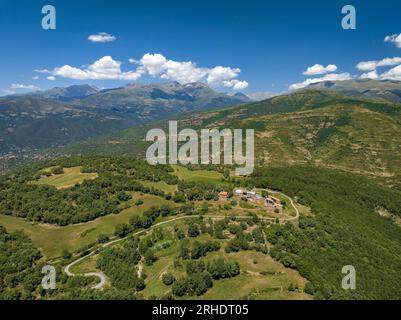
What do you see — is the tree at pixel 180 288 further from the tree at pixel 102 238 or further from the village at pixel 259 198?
the village at pixel 259 198

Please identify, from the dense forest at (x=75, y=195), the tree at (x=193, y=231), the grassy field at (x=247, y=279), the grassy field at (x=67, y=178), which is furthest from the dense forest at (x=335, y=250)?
the grassy field at (x=67, y=178)

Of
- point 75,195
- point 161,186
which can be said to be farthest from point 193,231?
point 75,195

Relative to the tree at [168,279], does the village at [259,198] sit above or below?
above

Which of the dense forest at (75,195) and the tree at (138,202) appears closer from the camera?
the dense forest at (75,195)

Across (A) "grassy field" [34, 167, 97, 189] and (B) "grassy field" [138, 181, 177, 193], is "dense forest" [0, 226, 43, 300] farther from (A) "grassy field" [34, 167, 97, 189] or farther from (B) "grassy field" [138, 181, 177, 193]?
(B) "grassy field" [138, 181, 177, 193]

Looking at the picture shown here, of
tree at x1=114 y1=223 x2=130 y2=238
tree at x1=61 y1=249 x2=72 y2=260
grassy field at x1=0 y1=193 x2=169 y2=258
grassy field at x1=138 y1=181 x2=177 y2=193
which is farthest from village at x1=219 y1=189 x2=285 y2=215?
tree at x1=61 y1=249 x2=72 y2=260

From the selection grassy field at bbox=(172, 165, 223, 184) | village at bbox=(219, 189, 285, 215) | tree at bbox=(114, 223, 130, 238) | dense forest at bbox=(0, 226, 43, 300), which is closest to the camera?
dense forest at bbox=(0, 226, 43, 300)
